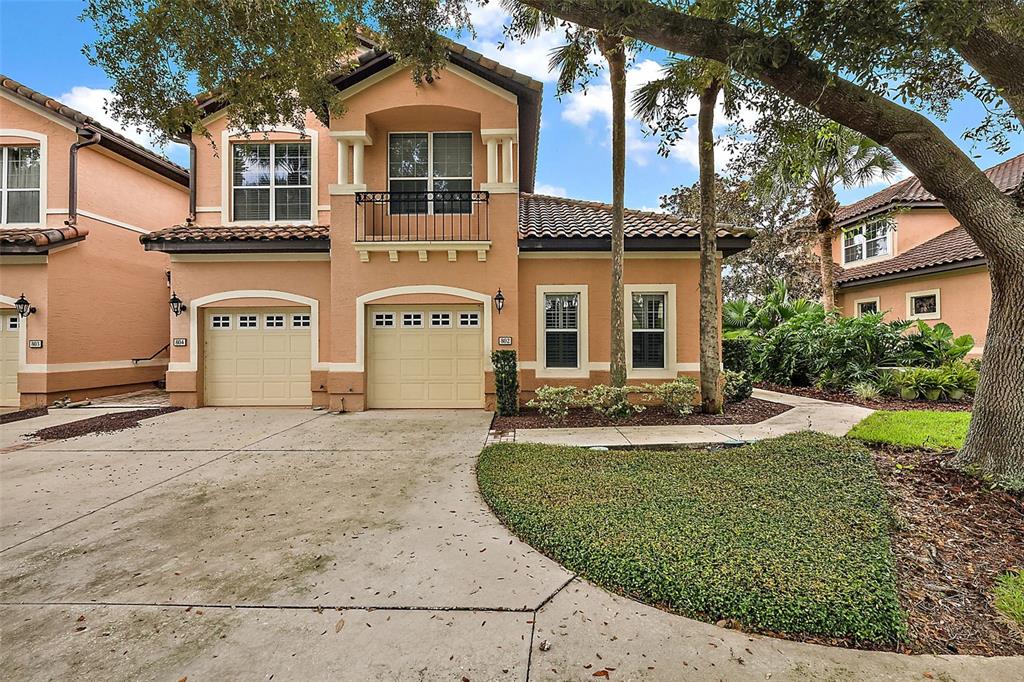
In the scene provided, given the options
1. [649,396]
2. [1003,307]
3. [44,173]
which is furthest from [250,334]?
[1003,307]

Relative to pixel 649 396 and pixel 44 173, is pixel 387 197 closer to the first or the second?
pixel 649 396

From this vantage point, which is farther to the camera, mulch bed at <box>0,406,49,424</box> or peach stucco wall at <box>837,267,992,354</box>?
peach stucco wall at <box>837,267,992,354</box>

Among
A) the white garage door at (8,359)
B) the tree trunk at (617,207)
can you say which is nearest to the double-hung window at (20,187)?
the white garage door at (8,359)

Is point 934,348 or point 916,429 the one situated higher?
point 934,348

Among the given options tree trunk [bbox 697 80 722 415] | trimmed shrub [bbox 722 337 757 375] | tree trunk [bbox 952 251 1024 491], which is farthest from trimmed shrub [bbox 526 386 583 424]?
tree trunk [bbox 952 251 1024 491]

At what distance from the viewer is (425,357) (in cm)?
1019

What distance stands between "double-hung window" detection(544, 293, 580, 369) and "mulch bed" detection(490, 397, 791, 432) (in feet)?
4.53

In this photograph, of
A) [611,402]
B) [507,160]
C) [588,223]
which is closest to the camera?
[611,402]

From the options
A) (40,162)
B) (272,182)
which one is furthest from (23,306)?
(272,182)

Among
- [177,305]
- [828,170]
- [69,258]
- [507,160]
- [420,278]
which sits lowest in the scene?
[177,305]

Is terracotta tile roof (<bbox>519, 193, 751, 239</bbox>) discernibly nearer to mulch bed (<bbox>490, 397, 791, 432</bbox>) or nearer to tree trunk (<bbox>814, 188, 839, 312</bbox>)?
mulch bed (<bbox>490, 397, 791, 432</bbox>)

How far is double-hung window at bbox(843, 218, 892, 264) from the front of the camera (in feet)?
55.6

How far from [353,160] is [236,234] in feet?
10.0

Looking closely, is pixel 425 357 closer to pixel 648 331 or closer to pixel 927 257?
pixel 648 331
